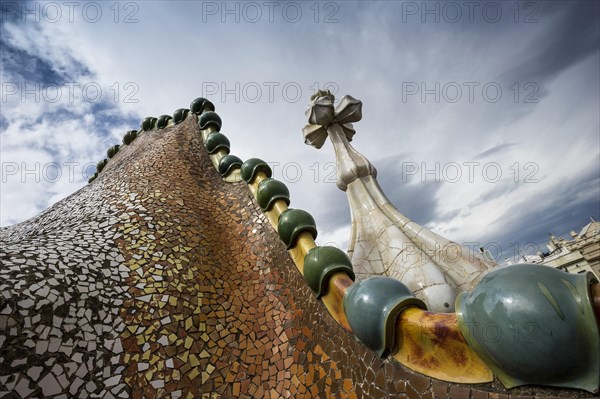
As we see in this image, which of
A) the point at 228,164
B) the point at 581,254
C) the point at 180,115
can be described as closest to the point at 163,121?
the point at 180,115

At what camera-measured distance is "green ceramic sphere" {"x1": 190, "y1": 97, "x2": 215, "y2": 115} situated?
14.9ft

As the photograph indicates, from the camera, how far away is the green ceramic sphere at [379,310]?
134 centimetres

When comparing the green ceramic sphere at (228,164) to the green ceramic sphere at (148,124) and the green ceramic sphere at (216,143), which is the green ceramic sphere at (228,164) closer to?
the green ceramic sphere at (216,143)

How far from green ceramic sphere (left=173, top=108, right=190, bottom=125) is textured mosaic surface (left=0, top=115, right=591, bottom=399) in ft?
7.05

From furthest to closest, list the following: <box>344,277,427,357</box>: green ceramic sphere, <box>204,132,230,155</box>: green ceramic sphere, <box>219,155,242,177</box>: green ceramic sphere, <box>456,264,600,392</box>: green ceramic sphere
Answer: <box>204,132,230,155</box>: green ceramic sphere
<box>219,155,242,177</box>: green ceramic sphere
<box>344,277,427,357</box>: green ceramic sphere
<box>456,264,600,392</box>: green ceramic sphere

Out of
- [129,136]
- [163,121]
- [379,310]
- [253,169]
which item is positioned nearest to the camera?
[379,310]

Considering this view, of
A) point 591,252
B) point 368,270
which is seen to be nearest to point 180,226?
point 368,270

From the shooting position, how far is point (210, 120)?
4207mm

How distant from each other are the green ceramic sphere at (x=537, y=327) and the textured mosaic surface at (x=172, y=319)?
0.08 m

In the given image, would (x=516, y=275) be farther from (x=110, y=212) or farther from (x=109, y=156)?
(x=109, y=156)

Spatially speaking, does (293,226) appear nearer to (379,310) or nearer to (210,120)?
(379,310)

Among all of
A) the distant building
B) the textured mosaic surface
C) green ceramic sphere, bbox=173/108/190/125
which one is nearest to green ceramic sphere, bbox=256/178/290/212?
the textured mosaic surface

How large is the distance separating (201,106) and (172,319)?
339cm

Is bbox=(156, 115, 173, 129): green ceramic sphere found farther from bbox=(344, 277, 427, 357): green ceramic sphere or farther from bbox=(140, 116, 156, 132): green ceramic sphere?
bbox=(344, 277, 427, 357): green ceramic sphere
